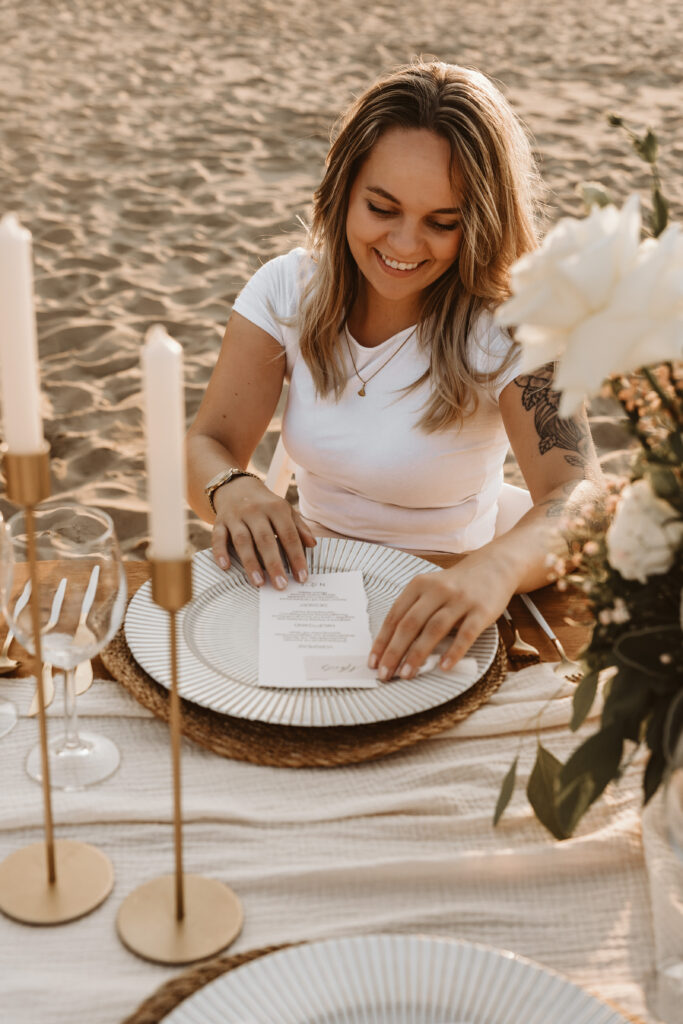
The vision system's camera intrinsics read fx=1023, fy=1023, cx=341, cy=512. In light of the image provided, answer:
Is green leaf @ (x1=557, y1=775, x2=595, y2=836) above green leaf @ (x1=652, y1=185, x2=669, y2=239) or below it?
below

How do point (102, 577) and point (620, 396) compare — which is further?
point (102, 577)

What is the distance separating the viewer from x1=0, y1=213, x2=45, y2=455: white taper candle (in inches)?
27.1

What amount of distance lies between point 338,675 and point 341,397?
92 centimetres

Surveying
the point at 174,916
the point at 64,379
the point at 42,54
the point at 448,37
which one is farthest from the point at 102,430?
the point at 448,37

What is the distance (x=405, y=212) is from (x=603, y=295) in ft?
3.74

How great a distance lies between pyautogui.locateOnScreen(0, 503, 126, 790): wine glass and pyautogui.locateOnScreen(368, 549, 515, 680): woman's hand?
0.33 m

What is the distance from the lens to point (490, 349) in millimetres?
1916

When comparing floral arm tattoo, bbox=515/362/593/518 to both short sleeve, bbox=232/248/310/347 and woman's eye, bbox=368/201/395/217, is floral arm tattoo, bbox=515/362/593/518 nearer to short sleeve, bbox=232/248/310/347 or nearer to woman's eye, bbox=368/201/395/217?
woman's eye, bbox=368/201/395/217

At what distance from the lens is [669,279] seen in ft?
2.27

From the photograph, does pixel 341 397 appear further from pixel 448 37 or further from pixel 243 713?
pixel 448 37

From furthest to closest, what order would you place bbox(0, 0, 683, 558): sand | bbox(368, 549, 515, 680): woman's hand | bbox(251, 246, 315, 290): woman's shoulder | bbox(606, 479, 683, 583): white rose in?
bbox(0, 0, 683, 558): sand, bbox(251, 246, 315, 290): woman's shoulder, bbox(368, 549, 515, 680): woman's hand, bbox(606, 479, 683, 583): white rose

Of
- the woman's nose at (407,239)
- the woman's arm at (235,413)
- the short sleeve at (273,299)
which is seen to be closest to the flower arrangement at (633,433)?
the woman's arm at (235,413)

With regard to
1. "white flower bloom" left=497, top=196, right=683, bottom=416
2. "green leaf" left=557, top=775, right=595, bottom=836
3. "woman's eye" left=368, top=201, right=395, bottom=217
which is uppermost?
"white flower bloom" left=497, top=196, right=683, bottom=416

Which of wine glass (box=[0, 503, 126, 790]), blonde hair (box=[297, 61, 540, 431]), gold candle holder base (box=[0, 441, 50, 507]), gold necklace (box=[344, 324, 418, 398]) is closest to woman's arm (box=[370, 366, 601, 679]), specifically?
blonde hair (box=[297, 61, 540, 431])
